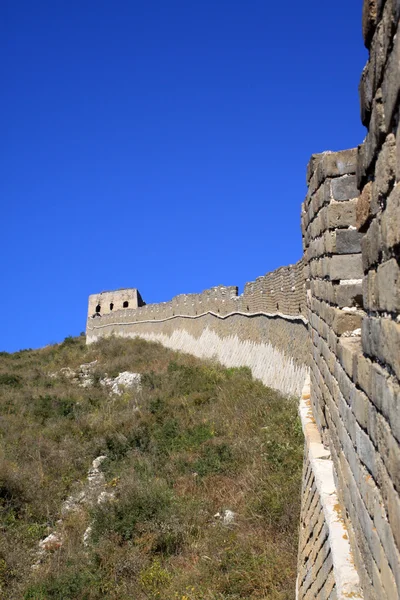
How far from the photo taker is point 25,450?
39.4 feet

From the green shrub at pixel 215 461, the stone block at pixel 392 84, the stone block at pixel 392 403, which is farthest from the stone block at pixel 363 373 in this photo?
the green shrub at pixel 215 461

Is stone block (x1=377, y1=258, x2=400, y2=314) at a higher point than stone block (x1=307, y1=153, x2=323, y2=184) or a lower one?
lower

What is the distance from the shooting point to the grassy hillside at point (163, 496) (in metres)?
5.96

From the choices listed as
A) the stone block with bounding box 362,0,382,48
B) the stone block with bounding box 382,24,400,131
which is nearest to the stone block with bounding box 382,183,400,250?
the stone block with bounding box 382,24,400,131

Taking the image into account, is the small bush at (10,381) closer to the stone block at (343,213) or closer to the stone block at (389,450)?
the stone block at (343,213)

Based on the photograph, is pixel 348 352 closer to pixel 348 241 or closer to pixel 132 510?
pixel 348 241

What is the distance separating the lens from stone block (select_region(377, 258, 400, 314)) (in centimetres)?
188

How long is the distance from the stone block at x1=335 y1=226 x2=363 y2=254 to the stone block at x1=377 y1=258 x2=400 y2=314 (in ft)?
4.94

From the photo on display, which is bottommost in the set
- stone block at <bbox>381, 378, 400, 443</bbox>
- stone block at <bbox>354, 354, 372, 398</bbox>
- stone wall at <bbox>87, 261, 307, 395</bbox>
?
stone block at <bbox>381, 378, 400, 443</bbox>

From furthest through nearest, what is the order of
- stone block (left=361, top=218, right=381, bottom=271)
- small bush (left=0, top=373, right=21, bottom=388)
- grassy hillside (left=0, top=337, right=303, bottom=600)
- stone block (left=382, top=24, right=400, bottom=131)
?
small bush (left=0, top=373, right=21, bottom=388) < grassy hillside (left=0, top=337, right=303, bottom=600) < stone block (left=361, top=218, right=381, bottom=271) < stone block (left=382, top=24, right=400, bottom=131)

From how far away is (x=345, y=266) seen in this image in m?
3.66

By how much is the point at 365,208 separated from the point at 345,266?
102 cm

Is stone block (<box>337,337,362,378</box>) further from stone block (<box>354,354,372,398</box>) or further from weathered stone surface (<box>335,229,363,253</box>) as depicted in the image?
weathered stone surface (<box>335,229,363,253</box>)

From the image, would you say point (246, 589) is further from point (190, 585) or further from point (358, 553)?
point (358, 553)
